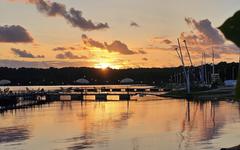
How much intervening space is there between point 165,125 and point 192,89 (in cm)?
7797

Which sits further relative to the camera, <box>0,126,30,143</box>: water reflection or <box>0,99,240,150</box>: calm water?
<box>0,126,30,143</box>: water reflection

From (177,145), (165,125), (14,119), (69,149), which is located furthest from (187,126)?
(14,119)

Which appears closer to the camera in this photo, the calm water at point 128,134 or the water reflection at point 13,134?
the calm water at point 128,134

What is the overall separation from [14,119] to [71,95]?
5989cm

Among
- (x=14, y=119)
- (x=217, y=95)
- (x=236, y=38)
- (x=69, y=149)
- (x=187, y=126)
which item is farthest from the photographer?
(x=217, y=95)

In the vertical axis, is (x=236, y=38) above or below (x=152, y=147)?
above

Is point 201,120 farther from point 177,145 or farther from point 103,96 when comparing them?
point 103,96

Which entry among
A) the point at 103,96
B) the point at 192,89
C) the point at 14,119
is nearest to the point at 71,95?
the point at 103,96

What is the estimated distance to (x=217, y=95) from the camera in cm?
11331

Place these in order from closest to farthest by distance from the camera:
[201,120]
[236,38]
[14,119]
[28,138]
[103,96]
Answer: [236,38] → [28,138] → [201,120] → [14,119] → [103,96]

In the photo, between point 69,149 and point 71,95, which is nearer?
point 69,149

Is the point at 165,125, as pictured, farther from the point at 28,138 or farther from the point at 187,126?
the point at 28,138

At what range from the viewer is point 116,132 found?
2099 inches

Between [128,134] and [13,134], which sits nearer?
[128,134]
